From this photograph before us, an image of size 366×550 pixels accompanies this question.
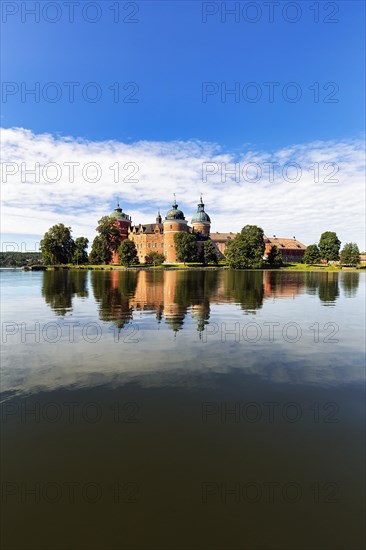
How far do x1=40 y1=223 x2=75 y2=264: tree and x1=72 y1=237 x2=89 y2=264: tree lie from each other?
3.53 m

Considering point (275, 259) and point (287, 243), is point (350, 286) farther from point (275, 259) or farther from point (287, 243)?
point (287, 243)

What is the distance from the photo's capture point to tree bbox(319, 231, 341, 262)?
152500mm

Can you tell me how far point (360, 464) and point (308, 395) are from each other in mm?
3148

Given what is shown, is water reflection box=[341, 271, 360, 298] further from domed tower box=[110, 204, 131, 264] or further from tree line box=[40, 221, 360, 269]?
domed tower box=[110, 204, 131, 264]

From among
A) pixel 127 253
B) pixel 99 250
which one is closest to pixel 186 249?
pixel 127 253

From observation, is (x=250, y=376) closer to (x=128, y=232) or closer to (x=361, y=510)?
(x=361, y=510)

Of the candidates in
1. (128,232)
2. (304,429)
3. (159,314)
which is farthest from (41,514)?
(128,232)

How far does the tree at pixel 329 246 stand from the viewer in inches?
6004

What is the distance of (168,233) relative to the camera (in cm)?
15625

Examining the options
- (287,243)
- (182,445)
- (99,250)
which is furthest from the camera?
(287,243)

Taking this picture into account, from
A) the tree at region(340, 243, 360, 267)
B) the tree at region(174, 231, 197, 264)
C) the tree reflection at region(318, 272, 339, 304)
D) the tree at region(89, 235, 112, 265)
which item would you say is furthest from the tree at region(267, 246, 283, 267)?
the tree reflection at region(318, 272, 339, 304)

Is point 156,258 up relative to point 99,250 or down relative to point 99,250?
down

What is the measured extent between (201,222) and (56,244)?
76152 mm

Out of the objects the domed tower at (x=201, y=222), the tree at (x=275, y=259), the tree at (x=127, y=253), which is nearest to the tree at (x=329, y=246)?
the tree at (x=275, y=259)
